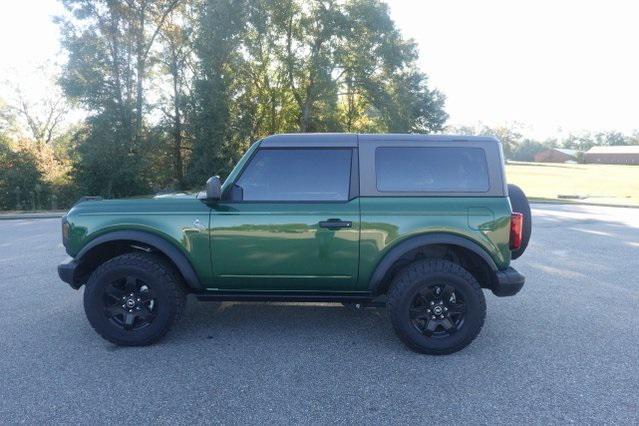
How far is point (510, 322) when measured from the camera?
157 inches

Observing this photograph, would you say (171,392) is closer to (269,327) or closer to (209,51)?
(269,327)

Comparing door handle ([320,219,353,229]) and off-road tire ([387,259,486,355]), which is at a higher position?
door handle ([320,219,353,229])

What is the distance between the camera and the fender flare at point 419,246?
326cm

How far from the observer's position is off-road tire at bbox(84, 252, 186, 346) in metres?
3.34

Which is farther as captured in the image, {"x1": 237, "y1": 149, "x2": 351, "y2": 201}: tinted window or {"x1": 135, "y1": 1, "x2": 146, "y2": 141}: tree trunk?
{"x1": 135, "y1": 1, "x2": 146, "y2": 141}: tree trunk

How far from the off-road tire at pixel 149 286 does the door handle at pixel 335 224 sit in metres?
1.43

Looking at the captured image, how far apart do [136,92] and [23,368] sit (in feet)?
79.8

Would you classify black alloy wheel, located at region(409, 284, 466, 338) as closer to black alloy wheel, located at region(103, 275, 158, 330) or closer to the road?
the road

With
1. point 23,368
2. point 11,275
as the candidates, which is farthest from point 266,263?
point 11,275

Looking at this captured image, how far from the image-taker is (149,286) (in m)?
3.36

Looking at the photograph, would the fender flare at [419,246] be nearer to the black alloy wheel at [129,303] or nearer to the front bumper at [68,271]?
the black alloy wheel at [129,303]

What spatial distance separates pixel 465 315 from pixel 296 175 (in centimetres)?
189

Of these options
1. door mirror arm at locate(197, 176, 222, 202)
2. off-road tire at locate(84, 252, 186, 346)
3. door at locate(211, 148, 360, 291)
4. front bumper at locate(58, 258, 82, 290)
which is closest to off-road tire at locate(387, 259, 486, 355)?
door at locate(211, 148, 360, 291)

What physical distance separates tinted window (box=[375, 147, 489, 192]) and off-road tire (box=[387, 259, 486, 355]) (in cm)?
69
